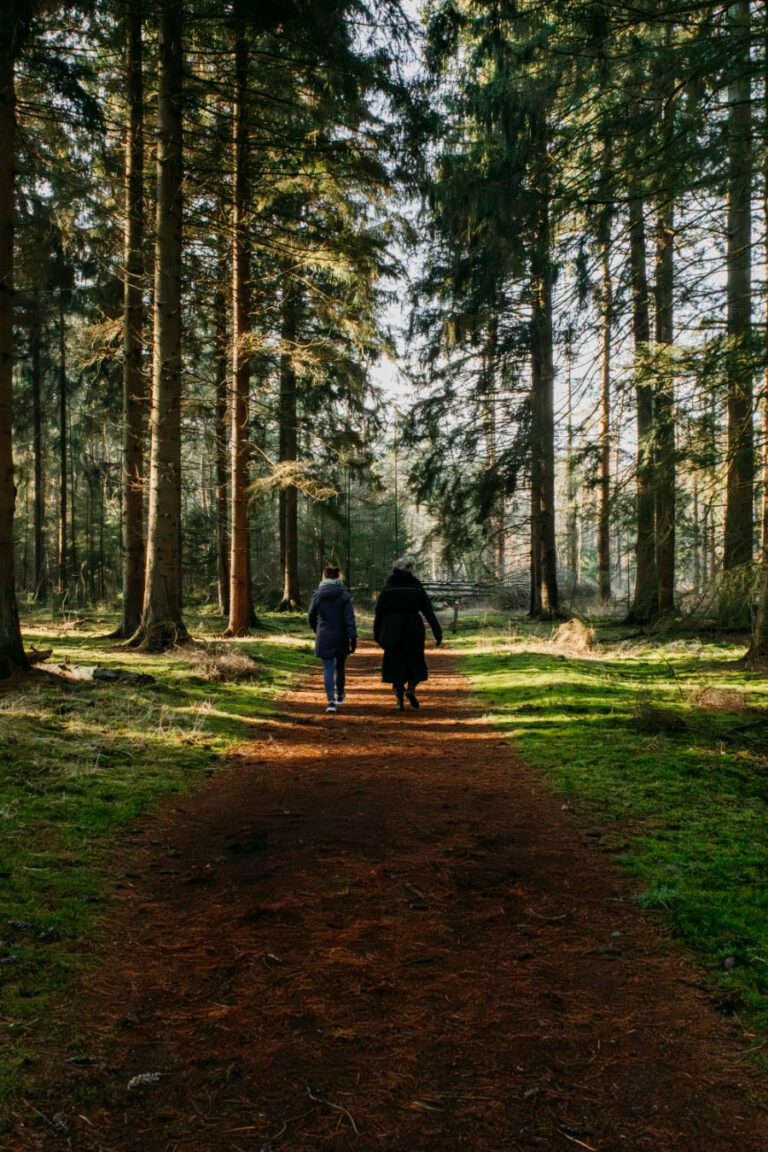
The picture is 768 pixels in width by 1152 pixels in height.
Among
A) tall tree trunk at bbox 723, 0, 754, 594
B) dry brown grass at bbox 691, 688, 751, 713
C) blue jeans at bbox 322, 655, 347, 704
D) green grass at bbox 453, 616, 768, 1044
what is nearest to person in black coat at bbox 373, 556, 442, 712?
blue jeans at bbox 322, 655, 347, 704

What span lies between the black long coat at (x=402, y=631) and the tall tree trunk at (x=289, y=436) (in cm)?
906

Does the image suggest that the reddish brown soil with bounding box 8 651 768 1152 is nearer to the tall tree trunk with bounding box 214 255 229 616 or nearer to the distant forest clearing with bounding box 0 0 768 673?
the distant forest clearing with bounding box 0 0 768 673

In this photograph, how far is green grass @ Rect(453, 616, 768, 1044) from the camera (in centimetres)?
340

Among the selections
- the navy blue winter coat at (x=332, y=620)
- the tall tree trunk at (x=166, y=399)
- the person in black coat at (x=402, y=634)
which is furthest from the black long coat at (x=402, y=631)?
the tall tree trunk at (x=166, y=399)

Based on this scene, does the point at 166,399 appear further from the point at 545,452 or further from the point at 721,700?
the point at 545,452

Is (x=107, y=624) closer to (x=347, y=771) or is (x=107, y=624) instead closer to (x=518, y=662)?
(x=518, y=662)

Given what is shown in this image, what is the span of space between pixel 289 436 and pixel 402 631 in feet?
44.9

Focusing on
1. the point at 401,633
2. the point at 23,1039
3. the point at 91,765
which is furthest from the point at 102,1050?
the point at 401,633

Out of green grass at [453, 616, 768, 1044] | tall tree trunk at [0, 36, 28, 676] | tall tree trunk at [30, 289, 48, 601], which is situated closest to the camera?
green grass at [453, 616, 768, 1044]

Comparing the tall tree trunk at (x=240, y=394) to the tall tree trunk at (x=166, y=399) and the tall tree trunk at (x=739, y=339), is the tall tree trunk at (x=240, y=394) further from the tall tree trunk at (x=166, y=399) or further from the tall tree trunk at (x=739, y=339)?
the tall tree trunk at (x=739, y=339)

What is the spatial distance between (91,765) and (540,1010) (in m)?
4.40

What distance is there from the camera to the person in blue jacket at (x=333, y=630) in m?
9.22

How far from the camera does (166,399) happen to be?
11727 mm

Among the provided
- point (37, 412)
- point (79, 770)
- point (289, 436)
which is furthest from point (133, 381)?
point (37, 412)
